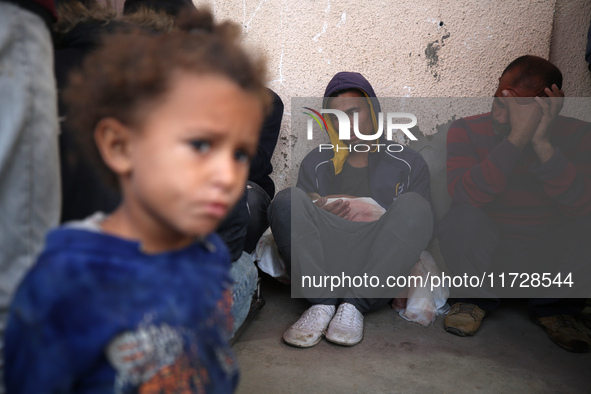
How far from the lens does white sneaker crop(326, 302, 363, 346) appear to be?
2.06 m

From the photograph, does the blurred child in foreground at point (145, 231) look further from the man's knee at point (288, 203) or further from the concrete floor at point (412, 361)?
the man's knee at point (288, 203)

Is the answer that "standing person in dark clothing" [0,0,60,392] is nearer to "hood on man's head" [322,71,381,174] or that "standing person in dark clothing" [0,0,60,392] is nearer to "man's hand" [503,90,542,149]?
"hood on man's head" [322,71,381,174]

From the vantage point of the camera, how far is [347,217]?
7.88 feet

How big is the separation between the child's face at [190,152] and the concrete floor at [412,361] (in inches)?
48.4

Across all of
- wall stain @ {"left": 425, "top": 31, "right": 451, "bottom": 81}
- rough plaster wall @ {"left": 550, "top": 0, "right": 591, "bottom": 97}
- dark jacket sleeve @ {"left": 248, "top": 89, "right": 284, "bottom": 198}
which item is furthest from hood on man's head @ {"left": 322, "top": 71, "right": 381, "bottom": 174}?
rough plaster wall @ {"left": 550, "top": 0, "right": 591, "bottom": 97}

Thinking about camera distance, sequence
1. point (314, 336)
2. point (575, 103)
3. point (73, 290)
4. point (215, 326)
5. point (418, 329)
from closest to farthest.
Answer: point (73, 290), point (215, 326), point (314, 336), point (418, 329), point (575, 103)

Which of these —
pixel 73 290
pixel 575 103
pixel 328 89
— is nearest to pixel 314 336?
pixel 328 89

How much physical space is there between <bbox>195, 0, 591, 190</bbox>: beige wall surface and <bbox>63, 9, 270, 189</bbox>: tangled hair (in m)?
2.06

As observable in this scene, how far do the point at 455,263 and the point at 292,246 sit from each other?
0.92 metres

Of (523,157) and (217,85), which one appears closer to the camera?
(217,85)

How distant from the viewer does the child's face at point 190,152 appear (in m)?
0.65

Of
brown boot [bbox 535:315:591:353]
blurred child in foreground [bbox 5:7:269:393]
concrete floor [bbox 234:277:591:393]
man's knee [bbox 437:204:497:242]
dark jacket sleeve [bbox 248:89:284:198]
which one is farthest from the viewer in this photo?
dark jacket sleeve [bbox 248:89:284:198]

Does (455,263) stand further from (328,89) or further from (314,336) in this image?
(328,89)

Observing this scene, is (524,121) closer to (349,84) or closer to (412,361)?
(349,84)
